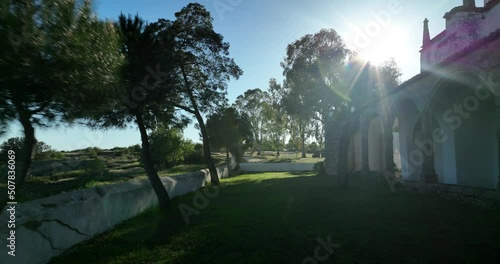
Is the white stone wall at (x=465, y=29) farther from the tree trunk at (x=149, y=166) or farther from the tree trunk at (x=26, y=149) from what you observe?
the tree trunk at (x=26, y=149)

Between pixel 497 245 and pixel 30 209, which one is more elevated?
pixel 30 209

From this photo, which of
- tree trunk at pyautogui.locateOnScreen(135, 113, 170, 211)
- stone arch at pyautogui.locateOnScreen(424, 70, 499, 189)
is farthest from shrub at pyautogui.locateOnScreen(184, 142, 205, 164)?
stone arch at pyautogui.locateOnScreen(424, 70, 499, 189)

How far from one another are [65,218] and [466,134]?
14.2 m

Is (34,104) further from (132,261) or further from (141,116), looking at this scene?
(141,116)

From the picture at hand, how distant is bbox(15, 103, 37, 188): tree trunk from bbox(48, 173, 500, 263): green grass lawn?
1.93m

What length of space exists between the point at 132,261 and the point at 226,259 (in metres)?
1.64

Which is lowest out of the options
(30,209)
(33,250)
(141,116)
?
(33,250)

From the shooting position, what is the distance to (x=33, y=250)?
4652 mm

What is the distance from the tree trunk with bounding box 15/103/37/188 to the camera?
3811mm

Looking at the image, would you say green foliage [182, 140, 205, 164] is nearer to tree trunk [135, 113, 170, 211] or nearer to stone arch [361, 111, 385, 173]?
stone arch [361, 111, 385, 173]

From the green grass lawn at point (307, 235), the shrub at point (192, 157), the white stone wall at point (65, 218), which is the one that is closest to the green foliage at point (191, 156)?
the shrub at point (192, 157)

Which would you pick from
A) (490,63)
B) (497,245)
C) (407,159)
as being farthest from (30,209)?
(407,159)

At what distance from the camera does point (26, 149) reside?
398 centimetres

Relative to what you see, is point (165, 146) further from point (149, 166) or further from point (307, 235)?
point (307, 235)
